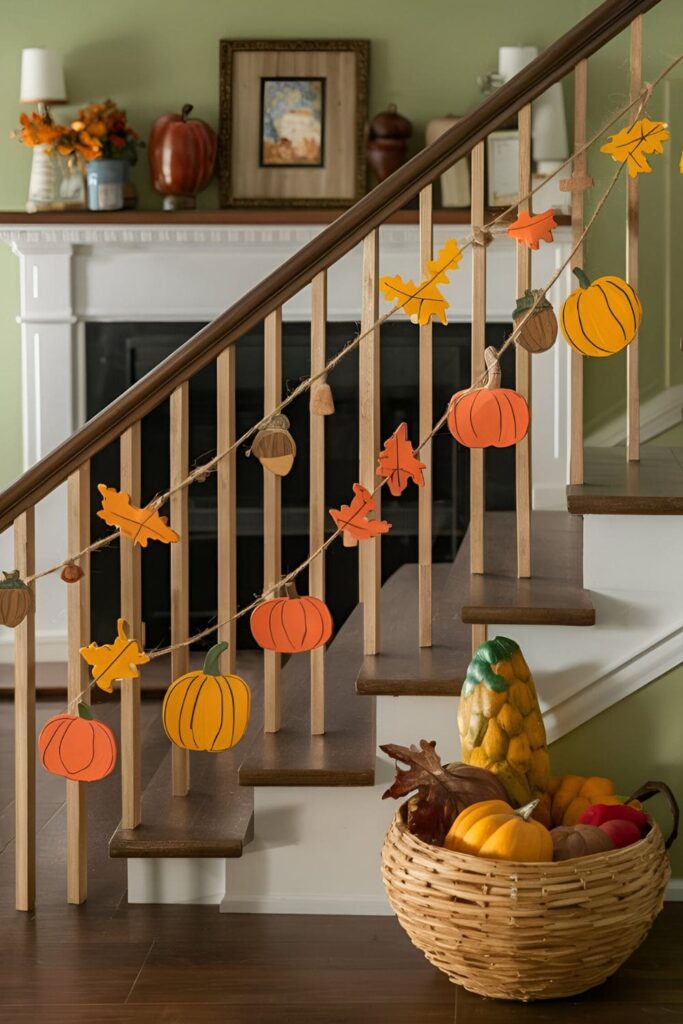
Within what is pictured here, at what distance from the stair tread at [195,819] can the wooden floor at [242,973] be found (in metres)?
0.14

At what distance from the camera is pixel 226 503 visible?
8.07ft

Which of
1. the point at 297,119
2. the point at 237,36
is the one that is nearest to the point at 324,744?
the point at 297,119

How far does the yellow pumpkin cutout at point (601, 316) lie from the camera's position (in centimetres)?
224

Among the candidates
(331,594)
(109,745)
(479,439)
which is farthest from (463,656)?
(331,594)

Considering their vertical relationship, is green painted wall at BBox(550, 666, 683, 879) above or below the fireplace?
below

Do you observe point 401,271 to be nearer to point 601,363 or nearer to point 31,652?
point 601,363

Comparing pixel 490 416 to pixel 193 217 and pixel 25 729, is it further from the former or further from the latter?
pixel 193 217

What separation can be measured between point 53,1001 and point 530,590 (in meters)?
1.12

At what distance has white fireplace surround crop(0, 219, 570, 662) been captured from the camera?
14.5 feet

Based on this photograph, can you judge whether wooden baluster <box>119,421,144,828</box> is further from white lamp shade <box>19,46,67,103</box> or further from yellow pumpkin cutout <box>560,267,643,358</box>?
white lamp shade <box>19,46,67,103</box>

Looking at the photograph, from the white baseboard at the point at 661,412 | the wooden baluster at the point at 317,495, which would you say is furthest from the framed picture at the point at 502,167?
the wooden baluster at the point at 317,495

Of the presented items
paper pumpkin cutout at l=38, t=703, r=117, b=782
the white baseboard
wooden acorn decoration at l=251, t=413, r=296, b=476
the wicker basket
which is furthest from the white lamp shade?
the wicker basket

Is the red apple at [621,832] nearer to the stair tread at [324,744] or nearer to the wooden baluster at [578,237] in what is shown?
the stair tread at [324,744]

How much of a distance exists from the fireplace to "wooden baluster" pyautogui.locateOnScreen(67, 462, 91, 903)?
2079 mm
